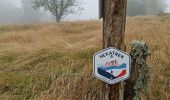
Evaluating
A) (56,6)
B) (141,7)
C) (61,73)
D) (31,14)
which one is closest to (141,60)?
(61,73)

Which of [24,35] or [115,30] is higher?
[115,30]

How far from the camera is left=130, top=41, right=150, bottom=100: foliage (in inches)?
168

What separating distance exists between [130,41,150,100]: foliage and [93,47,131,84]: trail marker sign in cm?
47

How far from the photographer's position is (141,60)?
14.0 feet

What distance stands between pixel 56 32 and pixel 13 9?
96.2 metres

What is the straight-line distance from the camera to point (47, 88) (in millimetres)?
5500

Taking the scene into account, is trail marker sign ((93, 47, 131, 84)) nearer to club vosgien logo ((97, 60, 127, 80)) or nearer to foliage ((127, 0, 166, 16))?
club vosgien logo ((97, 60, 127, 80))

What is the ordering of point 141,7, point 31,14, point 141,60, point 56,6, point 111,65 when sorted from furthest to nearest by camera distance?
point 31,14 → point 141,7 → point 56,6 → point 141,60 → point 111,65

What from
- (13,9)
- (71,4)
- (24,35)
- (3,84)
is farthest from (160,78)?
(13,9)

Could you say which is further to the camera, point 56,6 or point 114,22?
point 56,6

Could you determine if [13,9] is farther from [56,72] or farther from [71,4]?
[56,72]

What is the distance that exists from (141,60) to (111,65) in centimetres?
63

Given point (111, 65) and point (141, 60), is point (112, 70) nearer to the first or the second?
point (111, 65)

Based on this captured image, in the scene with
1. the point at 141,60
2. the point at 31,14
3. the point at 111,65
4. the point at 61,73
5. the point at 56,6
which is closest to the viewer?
the point at 111,65
